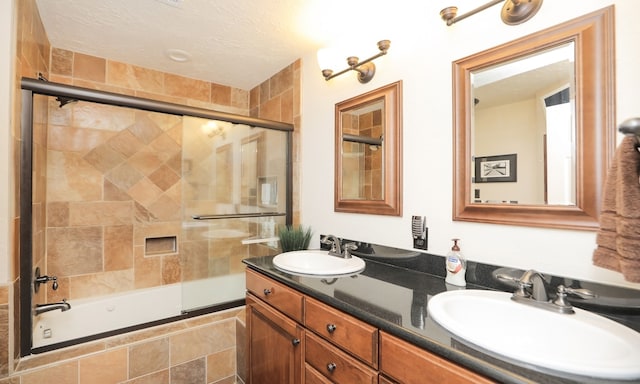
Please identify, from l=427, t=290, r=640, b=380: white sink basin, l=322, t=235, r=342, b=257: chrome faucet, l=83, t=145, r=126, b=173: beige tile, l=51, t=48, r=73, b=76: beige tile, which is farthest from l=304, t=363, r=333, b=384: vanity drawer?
l=51, t=48, r=73, b=76: beige tile

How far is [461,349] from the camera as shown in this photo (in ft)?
2.31

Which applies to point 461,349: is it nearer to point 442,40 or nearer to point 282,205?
point 442,40

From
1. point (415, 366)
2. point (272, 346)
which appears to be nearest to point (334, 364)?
point (415, 366)

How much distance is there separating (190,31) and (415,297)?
2.05 metres

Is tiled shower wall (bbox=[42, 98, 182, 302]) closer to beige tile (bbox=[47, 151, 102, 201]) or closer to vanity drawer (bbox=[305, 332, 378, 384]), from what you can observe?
beige tile (bbox=[47, 151, 102, 201])

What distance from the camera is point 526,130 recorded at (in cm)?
110

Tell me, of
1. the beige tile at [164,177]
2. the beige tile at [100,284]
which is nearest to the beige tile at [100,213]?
the beige tile at [164,177]

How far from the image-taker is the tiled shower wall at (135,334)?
141cm

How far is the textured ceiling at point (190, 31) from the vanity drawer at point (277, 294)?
151cm

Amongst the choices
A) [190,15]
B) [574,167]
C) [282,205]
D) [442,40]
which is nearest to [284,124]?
[282,205]

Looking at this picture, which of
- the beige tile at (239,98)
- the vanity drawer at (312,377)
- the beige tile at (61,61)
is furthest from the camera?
the beige tile at (239,98)

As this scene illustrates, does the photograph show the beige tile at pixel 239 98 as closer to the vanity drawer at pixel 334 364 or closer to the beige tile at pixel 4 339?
the beige tile at pixel 4 339

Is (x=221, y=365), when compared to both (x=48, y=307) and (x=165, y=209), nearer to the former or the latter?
(x=48, y=307)

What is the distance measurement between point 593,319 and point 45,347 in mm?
2436
